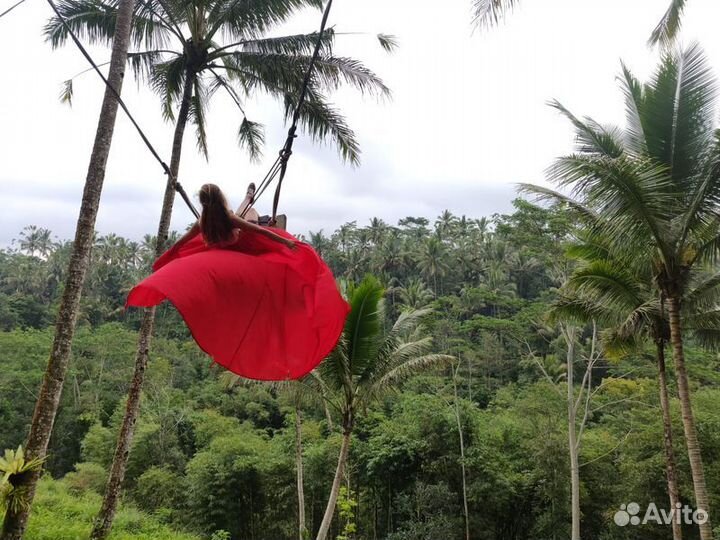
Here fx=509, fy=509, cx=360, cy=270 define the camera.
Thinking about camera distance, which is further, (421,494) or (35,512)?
(421,494)

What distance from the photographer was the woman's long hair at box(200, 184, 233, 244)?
6.70 feet

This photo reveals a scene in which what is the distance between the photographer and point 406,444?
53.3 feet

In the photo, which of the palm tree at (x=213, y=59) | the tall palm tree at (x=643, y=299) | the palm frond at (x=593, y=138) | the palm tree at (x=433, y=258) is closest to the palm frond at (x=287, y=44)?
the palm tree at (x=213, y=59)

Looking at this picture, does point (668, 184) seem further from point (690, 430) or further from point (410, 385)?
point (410, 385)

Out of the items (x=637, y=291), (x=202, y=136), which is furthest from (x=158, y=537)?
(x=637, y=291)

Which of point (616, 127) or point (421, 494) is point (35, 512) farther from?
point (616, 127)

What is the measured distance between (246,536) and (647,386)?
48.3 ft

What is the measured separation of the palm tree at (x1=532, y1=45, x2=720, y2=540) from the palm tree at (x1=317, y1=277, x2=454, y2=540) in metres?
3.15

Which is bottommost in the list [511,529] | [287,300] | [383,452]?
[511,529]

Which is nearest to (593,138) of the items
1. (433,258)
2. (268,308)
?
(268,308)

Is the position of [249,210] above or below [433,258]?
below

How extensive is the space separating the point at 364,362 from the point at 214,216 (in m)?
6.48

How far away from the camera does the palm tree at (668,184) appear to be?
16.7 ft

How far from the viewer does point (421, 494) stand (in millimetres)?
15250
